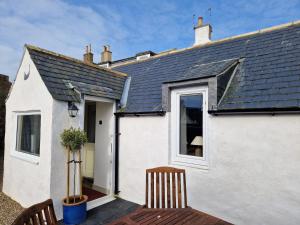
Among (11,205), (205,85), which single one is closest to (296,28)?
(205,85)

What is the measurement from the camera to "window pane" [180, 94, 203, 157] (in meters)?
5.12

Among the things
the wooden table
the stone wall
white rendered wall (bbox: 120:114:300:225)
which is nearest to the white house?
white rendered wall (bbox: 120:114:300:225)

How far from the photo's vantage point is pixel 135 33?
438 inches

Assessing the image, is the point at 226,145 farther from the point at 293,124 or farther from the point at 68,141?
the point at 68,141

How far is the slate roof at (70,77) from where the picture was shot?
17.0ft

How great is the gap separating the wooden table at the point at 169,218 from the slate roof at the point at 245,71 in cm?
253

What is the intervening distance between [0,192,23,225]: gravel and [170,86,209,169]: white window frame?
4729 mm

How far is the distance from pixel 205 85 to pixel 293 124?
83.3 inches

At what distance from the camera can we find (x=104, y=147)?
703cm

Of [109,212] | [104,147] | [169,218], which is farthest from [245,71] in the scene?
[109,212]

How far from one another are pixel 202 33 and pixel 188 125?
5228mm

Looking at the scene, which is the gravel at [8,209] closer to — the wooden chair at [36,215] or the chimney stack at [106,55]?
the wooden chair at [36,215]

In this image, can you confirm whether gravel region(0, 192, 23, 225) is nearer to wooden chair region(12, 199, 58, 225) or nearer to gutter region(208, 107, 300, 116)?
wooden chair region(12, 199, 58, 225)

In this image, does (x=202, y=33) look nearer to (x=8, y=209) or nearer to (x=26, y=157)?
(x=26, y=157)
